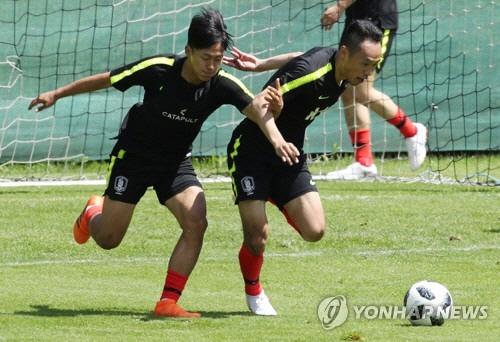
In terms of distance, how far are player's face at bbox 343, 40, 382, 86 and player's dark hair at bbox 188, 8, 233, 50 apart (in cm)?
80

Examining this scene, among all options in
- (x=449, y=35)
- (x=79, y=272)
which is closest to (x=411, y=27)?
(x=449, y=35)

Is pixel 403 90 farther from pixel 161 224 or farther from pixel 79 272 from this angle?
pixel 79 272

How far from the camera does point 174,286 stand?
287 inches

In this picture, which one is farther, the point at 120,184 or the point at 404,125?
the point at 404,125

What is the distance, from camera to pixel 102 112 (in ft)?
46.2

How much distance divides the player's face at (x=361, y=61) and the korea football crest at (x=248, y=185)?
869 millimetres

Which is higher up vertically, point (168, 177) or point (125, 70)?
point (125, 70)

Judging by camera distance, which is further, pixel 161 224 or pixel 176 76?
pixel 161 224

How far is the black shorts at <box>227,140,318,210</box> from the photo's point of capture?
760cm

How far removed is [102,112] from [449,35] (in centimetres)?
424

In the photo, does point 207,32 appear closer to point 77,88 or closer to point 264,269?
point 77,88

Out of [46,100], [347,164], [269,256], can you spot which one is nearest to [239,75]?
[347,164]

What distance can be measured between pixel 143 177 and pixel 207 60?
933 millimetres
